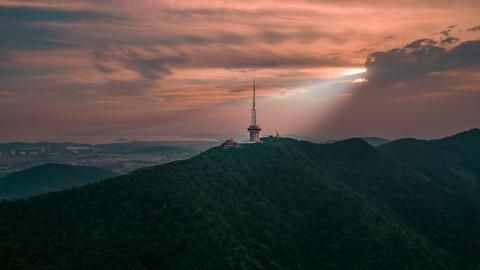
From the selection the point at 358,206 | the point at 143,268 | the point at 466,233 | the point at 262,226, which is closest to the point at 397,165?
the point at 466,233

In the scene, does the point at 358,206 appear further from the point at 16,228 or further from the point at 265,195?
the point at 16,228

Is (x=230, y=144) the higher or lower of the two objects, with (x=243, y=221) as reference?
higher

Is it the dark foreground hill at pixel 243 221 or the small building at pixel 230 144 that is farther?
the small building at pixel 230 144

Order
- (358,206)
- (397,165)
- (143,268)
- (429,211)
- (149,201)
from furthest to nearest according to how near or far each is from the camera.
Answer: (397,165), (429,211), (358,206), (149,201), (143,268)

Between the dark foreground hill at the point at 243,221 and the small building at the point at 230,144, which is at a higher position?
the small building at the point at 230,144

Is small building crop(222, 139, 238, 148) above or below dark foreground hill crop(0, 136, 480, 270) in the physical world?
above

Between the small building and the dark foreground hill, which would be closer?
the dark foreground hill

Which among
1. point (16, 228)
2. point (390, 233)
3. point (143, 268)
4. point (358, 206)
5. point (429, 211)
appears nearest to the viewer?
point (143, 268)

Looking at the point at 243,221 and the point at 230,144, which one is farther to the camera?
the point at 230,144
